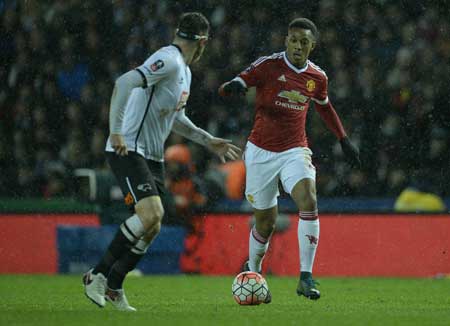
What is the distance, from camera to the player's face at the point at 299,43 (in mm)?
7676

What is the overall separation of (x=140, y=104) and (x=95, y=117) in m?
5.48

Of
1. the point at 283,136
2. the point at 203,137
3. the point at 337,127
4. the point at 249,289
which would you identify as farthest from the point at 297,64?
the point at 249,289

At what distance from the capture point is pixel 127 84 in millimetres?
6402

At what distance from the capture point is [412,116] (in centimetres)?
1162

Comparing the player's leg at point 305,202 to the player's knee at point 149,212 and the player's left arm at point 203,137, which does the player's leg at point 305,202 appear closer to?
the player's left arm at point 203,137

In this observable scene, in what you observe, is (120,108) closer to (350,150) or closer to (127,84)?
(127,84)

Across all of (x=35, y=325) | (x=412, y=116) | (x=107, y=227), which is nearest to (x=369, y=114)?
(x=412, y=116)

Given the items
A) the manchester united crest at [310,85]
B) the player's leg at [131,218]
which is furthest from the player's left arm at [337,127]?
the player's leg at [131,218]

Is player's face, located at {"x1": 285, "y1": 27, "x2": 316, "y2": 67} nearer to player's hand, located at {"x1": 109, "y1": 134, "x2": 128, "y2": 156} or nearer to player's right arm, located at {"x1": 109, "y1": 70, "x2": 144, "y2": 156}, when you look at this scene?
player's right arm, located at {"x1": 109, "y1": 70, "x2": 144, "y2": 156}

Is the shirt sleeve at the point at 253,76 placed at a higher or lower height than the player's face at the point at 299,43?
lower

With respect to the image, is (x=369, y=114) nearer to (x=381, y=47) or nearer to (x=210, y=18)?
(x=381, y=47)

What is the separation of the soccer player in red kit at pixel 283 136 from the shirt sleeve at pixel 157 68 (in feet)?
3.32

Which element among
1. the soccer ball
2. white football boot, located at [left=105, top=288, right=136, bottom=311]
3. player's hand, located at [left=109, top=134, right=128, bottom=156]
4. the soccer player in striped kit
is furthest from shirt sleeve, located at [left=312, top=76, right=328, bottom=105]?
white football boot, located at [left=105, top=288, right=136, bottom=311]

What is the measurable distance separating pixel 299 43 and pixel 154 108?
55.7 inches
